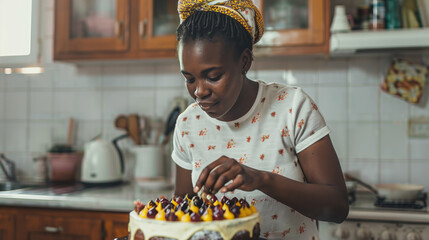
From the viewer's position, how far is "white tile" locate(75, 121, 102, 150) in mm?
2508

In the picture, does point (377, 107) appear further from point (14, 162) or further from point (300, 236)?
point (14, 162)

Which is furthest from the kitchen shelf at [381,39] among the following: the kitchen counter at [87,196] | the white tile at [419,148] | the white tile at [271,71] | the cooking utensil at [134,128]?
the cooking utensil at [134,128]

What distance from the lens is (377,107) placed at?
218cm

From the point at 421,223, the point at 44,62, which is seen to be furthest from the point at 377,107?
the point at 44,62

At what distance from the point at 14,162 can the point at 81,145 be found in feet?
1.53

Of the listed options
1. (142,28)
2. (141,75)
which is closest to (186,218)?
(142,28)

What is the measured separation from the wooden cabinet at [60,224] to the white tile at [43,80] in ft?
2.93

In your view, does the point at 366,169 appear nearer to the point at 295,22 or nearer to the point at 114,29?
the point at 295,22

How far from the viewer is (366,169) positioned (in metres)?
2.18

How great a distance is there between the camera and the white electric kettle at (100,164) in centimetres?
219

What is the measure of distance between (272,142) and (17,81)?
2.09 metres

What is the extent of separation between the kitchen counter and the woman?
0.70 m

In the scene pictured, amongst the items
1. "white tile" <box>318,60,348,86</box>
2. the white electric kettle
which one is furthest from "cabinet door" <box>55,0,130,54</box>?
"white tile" <box>318,60,348,86</box>

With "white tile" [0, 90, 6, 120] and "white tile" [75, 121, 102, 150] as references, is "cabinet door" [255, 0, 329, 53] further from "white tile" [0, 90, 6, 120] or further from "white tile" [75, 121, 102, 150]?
"white tile" [0, 90, 6, 120]
